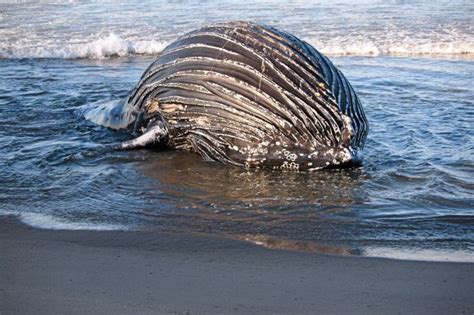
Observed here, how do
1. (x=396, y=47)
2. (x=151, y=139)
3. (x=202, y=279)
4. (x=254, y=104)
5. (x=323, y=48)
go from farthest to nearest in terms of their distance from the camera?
(x=323, y=48) → (x=396, y=47) → (x=151, y=139) → (x=254, y=104) → (x=202, y=279)

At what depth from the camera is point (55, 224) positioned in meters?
4.55

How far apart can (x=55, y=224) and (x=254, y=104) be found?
182cm

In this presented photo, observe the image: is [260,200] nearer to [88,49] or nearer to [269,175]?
[269,175]

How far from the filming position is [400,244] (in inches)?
167

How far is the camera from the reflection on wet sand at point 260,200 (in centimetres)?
446

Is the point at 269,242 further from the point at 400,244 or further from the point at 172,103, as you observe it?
the point at 172,103

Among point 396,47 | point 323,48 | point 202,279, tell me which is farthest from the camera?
point 323,48

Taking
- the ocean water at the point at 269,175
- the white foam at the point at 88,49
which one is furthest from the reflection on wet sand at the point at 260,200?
the white foam at the point at 88,49

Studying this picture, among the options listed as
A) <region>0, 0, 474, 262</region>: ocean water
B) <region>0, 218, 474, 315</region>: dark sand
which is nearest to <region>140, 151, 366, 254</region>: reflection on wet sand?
<region>0, 0, 474, 262</region>: ocean water

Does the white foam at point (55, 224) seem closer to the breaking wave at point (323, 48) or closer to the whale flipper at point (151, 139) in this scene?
the whale flipper at point (151, 139)

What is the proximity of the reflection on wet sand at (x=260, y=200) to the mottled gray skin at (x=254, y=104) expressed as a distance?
0.49ft

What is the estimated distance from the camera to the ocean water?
4527 mm

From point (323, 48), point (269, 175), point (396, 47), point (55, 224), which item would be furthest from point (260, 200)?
point (396, 47)

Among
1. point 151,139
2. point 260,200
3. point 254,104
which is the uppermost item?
point 254,104
